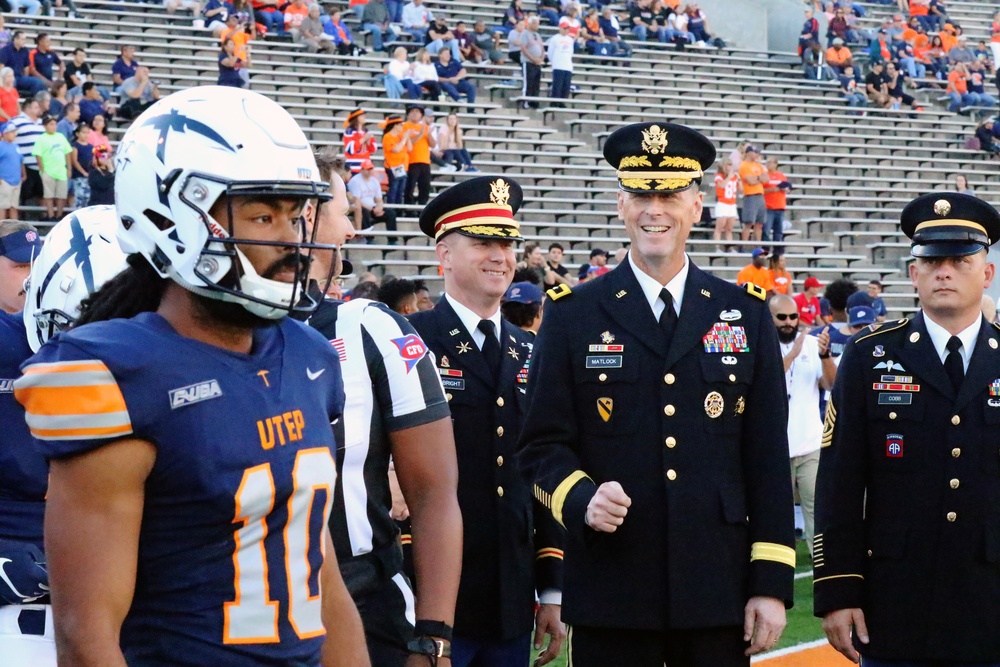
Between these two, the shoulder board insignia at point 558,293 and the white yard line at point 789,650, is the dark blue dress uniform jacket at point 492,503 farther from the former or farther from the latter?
the white yard line at point 789,650

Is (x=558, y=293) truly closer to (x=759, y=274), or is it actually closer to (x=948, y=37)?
(x=759, y=274)

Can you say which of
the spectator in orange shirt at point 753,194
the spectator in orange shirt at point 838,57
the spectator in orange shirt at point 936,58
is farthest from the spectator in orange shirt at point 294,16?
the spectator in orange shirt at point 936,58

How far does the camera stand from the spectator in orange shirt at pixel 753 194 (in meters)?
20.8

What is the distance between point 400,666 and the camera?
3346 mm

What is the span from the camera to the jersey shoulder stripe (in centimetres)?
207

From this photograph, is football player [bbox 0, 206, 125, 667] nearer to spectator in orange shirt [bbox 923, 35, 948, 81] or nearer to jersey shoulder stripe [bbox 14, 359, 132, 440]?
jersey shoulder stripe [bbox 14, 359, 132, 440]

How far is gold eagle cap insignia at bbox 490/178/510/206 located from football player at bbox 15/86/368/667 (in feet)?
7.74

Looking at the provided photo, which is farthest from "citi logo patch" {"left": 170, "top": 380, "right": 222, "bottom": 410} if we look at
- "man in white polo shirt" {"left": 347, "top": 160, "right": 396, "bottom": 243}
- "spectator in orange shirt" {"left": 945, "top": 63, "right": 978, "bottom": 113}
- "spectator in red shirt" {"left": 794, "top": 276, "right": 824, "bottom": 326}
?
"spectator in orange shirt" {"left": 945, "top": 63, "right": 978, "bottom": 113}

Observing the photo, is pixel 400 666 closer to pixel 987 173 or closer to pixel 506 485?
pixel 506 485

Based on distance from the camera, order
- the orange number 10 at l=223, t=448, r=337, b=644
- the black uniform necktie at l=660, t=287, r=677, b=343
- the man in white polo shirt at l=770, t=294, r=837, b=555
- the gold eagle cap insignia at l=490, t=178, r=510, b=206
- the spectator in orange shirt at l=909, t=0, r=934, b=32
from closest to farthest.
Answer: the orange number 10 at l=223, t=448, r=337, b=644 → the black uniform necktie at l=660, t=287, r=677, b=343 → the gold eagle cap insignia at l=490, t=178, r=510, b=206 → the man in white polo shirt at l=770, t=294, r=837, b=555 → the spectator in orange shirt at l=909, t=0, r=934, b=32

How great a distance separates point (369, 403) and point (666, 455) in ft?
2.72

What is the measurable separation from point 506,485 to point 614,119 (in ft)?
66.6

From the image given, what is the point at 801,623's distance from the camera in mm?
7914

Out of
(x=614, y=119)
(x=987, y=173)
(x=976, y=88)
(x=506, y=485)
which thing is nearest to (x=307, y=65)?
(x=614, y=119)
